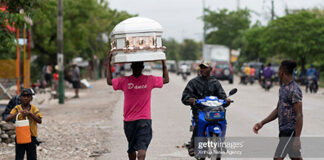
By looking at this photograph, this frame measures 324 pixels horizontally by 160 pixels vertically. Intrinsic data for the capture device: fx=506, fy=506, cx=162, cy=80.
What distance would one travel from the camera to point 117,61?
599cm

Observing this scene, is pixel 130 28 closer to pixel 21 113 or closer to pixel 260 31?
pixel 21 113

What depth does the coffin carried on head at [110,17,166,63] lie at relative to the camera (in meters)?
5.93

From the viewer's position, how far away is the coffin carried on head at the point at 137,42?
593 cm

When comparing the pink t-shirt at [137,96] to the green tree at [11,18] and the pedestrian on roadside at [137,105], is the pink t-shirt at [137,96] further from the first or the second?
the green tree at [11,18]

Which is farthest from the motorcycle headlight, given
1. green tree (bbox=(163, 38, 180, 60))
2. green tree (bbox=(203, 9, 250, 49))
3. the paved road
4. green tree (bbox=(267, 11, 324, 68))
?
green tree (bbox=(163, 38, 180, 60))

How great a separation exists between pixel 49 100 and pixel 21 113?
1724cm

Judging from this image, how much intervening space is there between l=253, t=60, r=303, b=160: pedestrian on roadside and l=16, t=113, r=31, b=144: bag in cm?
311

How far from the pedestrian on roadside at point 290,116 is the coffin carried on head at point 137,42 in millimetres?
1479

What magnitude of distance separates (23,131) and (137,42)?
188cm

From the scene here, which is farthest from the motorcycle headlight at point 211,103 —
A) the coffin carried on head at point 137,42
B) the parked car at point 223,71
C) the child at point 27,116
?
the parked car at point 223,71

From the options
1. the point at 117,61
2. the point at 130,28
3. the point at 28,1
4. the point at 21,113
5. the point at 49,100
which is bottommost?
the point at 49,100

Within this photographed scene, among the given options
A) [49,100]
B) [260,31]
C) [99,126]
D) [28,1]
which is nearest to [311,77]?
[49,100]

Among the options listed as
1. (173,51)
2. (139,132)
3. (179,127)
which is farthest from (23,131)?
(173,51)

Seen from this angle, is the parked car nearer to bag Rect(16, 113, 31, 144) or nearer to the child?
the child
